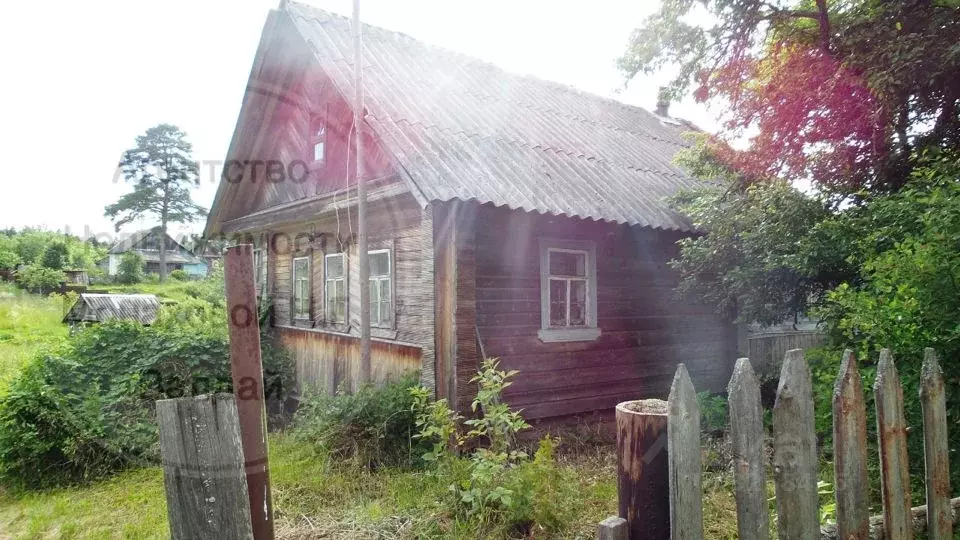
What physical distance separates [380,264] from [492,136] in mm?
2432

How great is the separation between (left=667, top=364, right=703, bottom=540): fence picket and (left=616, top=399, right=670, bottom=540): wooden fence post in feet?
0.22

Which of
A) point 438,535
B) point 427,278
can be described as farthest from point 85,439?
point 438,535

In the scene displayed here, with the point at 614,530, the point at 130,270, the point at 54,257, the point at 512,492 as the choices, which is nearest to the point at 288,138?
the point at 512,492

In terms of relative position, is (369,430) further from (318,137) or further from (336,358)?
(318,137)

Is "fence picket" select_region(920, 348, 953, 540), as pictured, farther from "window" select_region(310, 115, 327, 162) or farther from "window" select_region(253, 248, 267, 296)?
"window" select_region(253, 248, 267, 296)

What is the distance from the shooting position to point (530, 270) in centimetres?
725

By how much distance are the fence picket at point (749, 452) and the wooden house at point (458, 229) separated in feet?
13.3

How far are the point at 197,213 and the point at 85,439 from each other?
49.4m

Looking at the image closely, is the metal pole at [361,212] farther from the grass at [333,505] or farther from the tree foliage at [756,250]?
the tree foliage at [756,250]

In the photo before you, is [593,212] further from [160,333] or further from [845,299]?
[160,333]

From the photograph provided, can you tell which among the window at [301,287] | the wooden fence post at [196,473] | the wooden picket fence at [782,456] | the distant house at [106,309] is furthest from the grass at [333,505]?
the distant house at [106,309]

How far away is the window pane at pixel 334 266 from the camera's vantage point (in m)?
8.83

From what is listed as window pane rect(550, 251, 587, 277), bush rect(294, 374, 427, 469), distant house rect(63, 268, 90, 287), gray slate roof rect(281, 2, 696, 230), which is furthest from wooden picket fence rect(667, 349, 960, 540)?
distant house rect(63, 268, 90, 287)

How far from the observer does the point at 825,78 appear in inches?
229
